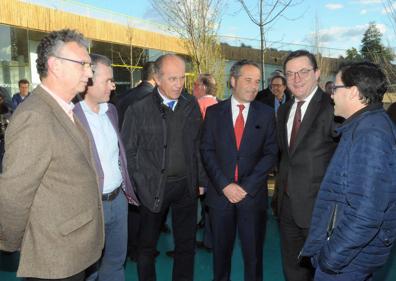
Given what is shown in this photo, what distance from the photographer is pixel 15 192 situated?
79.4 inches

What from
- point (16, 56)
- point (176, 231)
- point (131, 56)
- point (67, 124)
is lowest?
point (176, 231)

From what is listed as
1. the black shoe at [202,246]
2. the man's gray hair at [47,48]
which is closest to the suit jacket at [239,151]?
the black shoe at [202,246]

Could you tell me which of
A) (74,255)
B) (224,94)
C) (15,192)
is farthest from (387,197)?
(224,94)

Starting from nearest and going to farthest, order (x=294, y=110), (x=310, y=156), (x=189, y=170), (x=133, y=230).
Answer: (x=310, y=156)
(x=294, y=110)
(x=189, y=170)
(x=133, y=230)

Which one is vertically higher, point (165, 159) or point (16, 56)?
point (16, 56)

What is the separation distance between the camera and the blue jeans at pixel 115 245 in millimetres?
3301

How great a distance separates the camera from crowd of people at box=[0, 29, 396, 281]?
6.93ft

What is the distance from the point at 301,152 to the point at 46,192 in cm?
195

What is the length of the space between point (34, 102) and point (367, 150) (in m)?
1.78

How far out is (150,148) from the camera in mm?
3666

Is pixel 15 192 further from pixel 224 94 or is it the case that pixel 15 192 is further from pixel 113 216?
pixel 224 94

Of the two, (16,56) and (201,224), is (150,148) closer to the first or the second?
(201,224)

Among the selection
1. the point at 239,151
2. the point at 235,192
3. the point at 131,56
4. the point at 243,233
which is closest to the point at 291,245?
the point at 243,233

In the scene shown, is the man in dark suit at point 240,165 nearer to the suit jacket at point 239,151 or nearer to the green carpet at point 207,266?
the suit jacket at point 239,151
